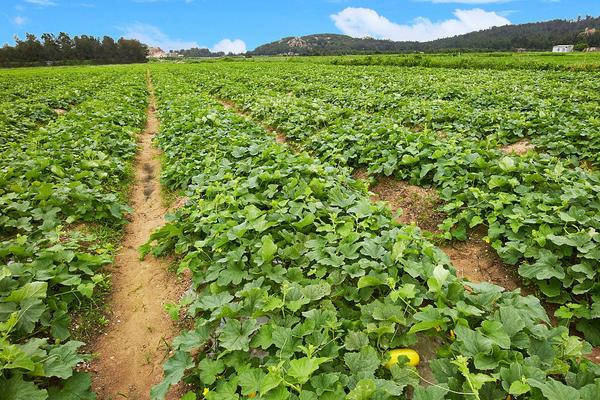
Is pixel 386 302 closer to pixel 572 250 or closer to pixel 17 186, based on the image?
pixel 572 250

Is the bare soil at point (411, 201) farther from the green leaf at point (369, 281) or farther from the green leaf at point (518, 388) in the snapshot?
the green leaf at point (518, 388)

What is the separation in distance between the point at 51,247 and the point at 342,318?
4.03 meters

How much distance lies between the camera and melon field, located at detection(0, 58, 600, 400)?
2799 millimetres

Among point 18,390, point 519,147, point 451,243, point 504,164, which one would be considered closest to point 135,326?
point 18,390

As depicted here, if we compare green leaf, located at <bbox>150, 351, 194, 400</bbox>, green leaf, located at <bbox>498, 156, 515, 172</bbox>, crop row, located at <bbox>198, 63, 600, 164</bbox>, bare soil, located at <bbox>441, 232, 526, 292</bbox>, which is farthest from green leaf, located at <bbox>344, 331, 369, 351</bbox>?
crop row, located at <bbox>198, 63, 600, 164</bbox>

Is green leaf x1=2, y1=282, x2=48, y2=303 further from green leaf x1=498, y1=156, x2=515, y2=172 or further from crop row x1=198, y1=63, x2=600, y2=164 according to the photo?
crop row x1=198, y1=63, x2=600, y2=164

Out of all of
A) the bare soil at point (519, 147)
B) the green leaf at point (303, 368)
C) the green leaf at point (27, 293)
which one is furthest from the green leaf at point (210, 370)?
the bare soil at point (519, 147)

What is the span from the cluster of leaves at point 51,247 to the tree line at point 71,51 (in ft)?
333

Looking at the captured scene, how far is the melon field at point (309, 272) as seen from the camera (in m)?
2.80

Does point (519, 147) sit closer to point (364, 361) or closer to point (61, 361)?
point (364, 361)

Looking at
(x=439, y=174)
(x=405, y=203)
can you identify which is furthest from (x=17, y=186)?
(x=439, y=174)

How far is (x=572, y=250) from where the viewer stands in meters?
4.63

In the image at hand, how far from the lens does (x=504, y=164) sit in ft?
21.0

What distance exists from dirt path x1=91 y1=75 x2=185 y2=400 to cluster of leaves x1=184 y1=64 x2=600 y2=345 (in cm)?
442
